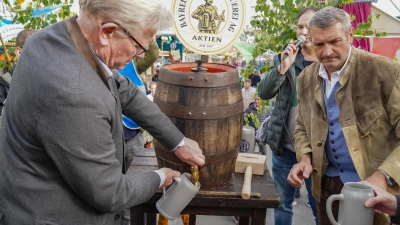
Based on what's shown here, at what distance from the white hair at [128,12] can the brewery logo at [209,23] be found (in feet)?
3.56

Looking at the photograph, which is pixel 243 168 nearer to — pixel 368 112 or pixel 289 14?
pixel 368 112

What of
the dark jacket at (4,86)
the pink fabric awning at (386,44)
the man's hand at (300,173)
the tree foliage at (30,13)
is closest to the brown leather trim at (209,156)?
the man's hand at (300,173)

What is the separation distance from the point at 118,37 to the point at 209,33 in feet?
4.02

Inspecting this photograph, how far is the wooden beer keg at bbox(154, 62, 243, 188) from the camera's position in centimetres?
177

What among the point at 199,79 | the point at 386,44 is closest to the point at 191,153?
the point at 199,79

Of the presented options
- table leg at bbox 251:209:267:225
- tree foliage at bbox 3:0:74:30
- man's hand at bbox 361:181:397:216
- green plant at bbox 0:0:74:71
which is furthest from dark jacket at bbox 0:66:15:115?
man's hand at bbox 361:181:397:216

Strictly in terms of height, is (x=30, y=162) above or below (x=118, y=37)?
below

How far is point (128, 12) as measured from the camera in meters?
1.25

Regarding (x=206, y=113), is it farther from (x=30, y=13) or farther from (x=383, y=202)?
(x=30, y=13)

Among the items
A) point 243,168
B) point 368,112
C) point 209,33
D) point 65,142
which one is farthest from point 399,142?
point 65,142

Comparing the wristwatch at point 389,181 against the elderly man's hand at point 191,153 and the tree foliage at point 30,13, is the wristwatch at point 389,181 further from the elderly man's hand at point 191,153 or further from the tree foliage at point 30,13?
the tree foliage at point 30,13

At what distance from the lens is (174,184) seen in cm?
162

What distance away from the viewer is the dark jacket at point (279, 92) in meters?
2.69

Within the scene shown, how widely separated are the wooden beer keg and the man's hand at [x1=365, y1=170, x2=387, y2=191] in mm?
703
